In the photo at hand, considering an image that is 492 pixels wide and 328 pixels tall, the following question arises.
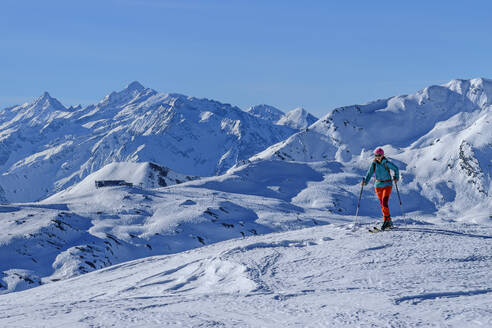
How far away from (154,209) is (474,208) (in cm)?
6375

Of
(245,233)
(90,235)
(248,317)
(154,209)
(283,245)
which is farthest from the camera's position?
(154,209)

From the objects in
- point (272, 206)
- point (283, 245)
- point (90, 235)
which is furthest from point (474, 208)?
point (283, 245)

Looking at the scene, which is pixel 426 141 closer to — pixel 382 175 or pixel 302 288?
pixel 382 175

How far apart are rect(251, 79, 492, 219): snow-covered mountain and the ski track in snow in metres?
74.5

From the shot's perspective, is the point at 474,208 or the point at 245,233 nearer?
the point at 245,233

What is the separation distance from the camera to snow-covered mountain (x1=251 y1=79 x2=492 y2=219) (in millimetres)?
102062

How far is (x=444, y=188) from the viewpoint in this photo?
101375 millimetres

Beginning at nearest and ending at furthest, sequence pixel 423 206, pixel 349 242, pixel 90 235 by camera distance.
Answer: pixel 349 242, pixel 90 235, pixel 423 206

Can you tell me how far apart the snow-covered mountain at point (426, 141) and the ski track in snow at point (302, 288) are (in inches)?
2931

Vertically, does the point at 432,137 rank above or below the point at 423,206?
above

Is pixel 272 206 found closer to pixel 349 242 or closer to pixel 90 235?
pixel 90 235

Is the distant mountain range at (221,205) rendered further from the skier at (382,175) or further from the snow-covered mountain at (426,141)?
the skier at (382,175)

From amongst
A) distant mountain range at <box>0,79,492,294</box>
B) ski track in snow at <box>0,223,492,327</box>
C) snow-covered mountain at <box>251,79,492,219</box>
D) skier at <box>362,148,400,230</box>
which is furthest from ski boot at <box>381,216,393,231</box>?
snow-covered mountain at <box>251,79,492,219</box>

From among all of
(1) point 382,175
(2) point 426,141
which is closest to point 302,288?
(1) point 382,175
